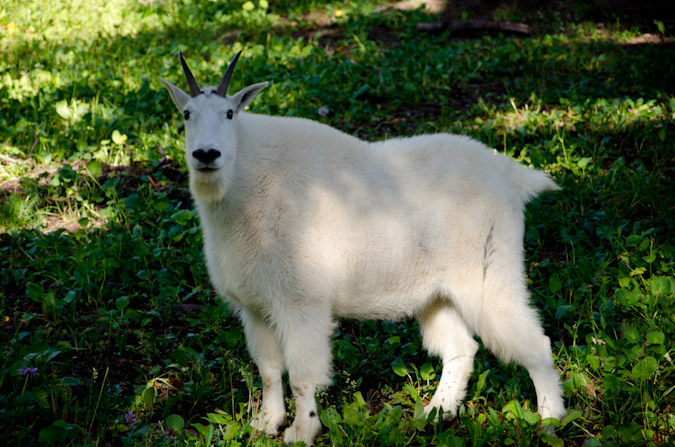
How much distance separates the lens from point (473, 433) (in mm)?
3615

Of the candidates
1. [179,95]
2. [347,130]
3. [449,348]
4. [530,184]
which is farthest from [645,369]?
[347,130]

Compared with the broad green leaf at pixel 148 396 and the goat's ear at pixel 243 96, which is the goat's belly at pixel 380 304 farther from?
the goat's ear at pixel 243 96

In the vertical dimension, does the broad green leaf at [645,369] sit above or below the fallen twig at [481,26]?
above

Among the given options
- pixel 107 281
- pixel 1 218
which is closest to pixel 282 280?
pixel 107 281

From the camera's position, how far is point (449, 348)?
437 cm

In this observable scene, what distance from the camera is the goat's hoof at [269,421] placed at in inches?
161

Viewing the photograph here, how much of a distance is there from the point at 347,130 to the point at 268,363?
161 inches

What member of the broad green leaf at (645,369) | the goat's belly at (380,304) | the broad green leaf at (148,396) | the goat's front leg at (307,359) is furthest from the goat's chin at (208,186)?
the broad green leaf at (645,369)

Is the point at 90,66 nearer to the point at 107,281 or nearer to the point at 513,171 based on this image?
the point at 107,281

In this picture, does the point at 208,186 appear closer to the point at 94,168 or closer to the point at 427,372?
the point at 427,372

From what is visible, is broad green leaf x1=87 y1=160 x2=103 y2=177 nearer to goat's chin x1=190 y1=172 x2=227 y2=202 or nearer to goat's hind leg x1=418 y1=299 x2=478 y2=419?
goat's chin x1=190 y1=172 x2=227 y2=202

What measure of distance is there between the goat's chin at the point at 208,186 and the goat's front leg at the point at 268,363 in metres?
0.82

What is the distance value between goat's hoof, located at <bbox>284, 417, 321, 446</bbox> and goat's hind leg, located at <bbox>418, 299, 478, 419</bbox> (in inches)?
30.7

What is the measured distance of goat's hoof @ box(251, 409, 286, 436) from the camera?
4078mm
